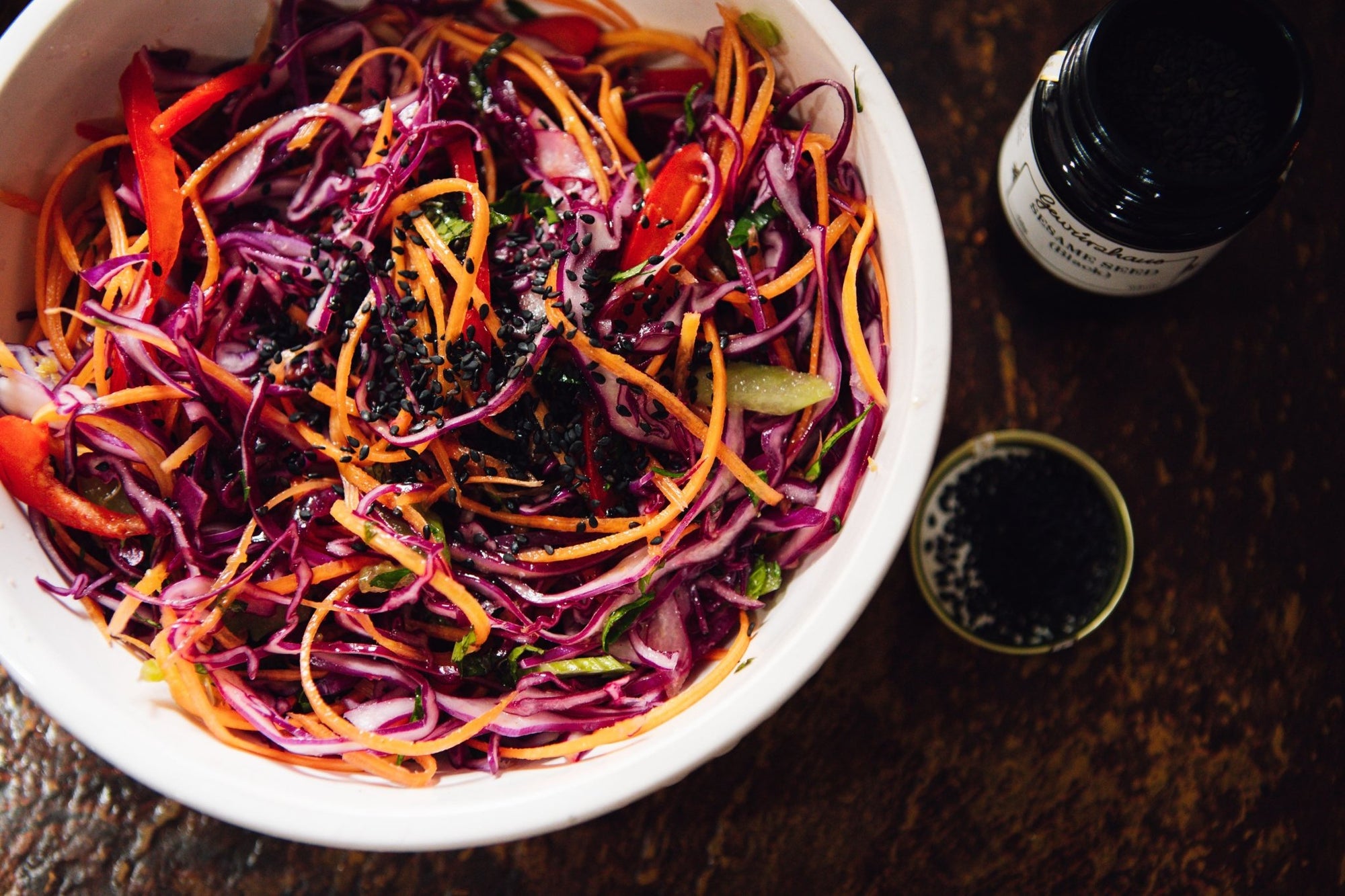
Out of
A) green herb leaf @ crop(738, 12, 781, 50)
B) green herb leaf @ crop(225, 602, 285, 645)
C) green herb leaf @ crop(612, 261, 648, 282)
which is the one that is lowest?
green herb leaf @ crop(225, 602, 285, 645)

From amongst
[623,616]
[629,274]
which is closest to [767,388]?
[629,274]

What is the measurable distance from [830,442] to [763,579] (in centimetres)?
18

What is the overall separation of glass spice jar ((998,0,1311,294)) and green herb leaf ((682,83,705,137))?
46 cm

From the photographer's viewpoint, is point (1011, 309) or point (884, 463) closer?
point (884, 463)

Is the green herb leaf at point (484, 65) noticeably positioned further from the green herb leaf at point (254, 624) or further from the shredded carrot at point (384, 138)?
the green herb leaf at point (254, 624)

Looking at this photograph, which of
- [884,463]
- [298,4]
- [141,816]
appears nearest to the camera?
[884,463]

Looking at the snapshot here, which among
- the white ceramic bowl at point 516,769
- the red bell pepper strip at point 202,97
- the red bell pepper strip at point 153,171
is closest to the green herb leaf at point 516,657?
the white ceramic bowl at point 516,769

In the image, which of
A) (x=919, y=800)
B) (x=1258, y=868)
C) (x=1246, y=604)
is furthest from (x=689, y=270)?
(x=1258, y=868)

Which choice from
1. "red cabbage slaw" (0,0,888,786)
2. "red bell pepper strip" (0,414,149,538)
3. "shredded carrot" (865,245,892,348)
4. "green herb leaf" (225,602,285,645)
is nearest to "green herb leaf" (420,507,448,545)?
"red cabbage slaw" (0,0,888,786)

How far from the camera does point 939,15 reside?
153cm

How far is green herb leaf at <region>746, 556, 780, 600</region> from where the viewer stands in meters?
1.14

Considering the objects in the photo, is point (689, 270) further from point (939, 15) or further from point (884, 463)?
point (939, 15)

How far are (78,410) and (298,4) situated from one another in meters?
0.57

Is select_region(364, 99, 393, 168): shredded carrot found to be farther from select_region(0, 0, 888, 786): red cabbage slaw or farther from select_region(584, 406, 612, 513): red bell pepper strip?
select_region(584, 406, 612, 513): red bell pepper strip
